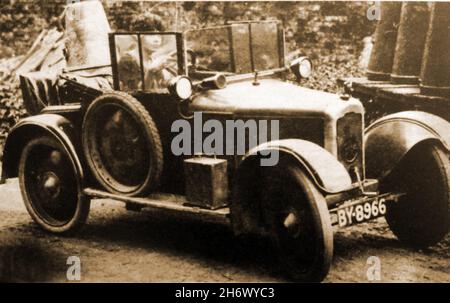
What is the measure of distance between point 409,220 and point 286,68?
1.67 meters

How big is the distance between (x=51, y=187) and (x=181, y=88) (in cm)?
171

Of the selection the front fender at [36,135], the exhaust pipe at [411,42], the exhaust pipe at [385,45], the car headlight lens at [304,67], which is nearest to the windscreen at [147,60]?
the front fender at [36,135]

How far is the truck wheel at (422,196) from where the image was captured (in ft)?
16.1

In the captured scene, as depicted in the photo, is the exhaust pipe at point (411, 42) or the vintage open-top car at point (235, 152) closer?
the vintage open-top car at point (235, 152)

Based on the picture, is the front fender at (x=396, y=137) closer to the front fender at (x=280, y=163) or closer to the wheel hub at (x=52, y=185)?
the front fender at (x=280, y=163)

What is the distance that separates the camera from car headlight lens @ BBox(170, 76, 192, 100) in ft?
15.5

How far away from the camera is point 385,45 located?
735 centimetres

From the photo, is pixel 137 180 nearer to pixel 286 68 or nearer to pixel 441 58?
pixel 286 68

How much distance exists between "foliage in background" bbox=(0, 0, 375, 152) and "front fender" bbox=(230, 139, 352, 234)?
6.71 m

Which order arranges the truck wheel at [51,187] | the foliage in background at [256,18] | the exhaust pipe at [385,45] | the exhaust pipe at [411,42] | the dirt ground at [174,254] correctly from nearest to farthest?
the dirt ground at [174,254]
the truck wheel at [51,187]
the exhaust pipe at [411,42]
the exhaust pipe at [385,45]
the foliage in background at [256,18]

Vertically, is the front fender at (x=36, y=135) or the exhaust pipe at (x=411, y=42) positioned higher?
the exhaust pipe at (x=411, y=42)

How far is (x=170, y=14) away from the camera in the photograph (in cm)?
1212

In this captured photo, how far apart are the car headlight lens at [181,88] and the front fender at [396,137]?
1517 millimetres
